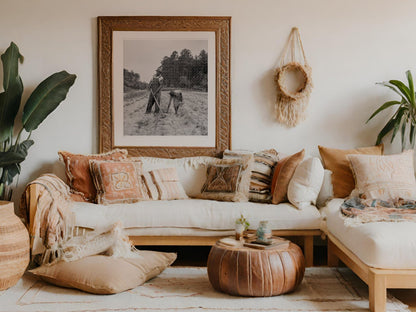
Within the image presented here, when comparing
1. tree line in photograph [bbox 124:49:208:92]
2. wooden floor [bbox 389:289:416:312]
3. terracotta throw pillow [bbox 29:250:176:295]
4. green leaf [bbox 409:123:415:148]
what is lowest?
wooden floor [bbox 389:289:416:312]

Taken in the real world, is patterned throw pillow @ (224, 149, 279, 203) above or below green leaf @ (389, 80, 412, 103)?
below

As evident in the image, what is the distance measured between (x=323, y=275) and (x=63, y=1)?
342cm

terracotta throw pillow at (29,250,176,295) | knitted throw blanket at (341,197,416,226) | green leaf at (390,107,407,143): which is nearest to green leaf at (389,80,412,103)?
green leaf at (390,107,407,143)

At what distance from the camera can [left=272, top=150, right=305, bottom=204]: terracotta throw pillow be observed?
4159mm

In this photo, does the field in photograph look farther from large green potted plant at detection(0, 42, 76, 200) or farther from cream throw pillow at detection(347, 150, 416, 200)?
cream throw pillow at detection(347, 150, 416, 200)

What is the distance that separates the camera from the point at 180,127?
4812mm

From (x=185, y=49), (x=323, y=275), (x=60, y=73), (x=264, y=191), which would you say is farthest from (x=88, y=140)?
(x=323, y=275)

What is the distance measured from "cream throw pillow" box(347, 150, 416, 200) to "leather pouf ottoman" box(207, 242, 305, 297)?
1.24 m

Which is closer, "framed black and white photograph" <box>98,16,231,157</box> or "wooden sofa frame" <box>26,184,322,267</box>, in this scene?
"wooden sofa frame" <box>26,184,322,267</box>

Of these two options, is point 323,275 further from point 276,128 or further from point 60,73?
point 60,73

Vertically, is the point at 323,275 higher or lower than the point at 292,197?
lower

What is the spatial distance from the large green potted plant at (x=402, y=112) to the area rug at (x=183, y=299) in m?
1.66

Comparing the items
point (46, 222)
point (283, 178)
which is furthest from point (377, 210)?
point (46, 222)

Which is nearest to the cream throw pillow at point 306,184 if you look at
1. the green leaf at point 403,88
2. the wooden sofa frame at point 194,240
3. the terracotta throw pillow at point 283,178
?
the terracotta throw pillow at point 283,178
